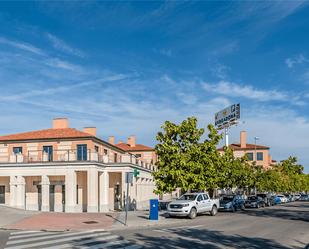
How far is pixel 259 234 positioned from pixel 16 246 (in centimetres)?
1067

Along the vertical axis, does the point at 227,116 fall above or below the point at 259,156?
above

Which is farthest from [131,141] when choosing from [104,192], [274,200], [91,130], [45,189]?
[45,189]

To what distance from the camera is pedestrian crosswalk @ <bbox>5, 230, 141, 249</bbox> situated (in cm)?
1498

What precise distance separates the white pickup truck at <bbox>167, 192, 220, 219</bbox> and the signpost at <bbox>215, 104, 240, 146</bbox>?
106 feet

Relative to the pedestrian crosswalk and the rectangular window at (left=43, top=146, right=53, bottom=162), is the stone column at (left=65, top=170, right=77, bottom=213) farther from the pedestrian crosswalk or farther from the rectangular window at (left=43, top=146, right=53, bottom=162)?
the pedestrian crosswalk

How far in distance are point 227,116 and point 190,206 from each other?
140 feet

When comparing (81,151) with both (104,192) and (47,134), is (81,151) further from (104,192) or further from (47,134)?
(104,192)

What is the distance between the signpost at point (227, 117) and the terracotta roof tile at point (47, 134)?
2798cm

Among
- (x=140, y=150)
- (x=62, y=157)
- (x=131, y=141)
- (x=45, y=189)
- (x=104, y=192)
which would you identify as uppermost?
(x=131, y=141)

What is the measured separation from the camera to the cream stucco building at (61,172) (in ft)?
116

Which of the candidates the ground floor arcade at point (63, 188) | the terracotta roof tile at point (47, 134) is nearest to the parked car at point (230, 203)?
the ground floor arcade at point (63, 188)

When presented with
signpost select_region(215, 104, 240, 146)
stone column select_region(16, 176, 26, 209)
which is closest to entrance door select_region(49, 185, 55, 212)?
stone column select_region(16, 176, 26, 209)

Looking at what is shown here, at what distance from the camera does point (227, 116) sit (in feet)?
224

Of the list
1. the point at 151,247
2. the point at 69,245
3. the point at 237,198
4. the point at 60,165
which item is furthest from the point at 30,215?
the point at 237,198
